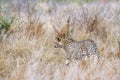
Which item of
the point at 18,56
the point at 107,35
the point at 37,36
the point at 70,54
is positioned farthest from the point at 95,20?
the point at 18,56

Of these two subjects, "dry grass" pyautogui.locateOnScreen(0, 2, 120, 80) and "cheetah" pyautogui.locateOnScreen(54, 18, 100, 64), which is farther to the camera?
"cheetah" pyautogui.locateOnScreen(54, 18, 100, 64)

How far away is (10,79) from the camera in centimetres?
459

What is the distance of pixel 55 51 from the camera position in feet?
19.2

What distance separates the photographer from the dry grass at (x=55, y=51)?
4.79 m

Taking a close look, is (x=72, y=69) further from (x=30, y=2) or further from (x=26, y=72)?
(x=30, y=2)

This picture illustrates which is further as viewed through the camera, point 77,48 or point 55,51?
point 55,51

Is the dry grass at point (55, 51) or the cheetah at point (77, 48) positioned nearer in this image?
the dry grass at point (55, 51)

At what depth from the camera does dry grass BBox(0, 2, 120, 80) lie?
189 inches

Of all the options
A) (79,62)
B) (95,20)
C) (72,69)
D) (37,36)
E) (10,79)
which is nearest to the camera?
(10,79)

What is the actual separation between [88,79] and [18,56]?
3.55ft

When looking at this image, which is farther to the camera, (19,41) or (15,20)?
(15,20)

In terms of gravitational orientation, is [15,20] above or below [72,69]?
above

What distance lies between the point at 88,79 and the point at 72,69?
32 centimetres

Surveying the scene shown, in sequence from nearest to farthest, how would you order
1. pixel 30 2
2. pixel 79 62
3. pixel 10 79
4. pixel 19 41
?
pixel 10 79 < pixel 79 62 < pixel 19 41 < pixel 30 2
